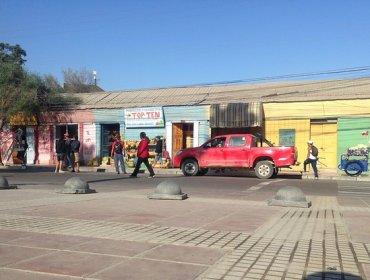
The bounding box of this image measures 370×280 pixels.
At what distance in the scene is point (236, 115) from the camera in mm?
24766

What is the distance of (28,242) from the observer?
6.03 meters

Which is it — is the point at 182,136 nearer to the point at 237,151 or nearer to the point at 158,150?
the point at 158,150

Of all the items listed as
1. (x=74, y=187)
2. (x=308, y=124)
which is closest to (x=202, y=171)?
(x=308, y=124)

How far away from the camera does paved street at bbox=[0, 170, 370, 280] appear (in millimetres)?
4812

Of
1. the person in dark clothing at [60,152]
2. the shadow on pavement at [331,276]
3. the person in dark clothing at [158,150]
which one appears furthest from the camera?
the person in dark clothing at [158,150]

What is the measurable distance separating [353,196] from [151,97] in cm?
1822

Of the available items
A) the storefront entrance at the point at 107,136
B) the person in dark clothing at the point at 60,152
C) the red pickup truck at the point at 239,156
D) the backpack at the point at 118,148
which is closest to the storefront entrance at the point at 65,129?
the storefront entrance at the point at 107,136

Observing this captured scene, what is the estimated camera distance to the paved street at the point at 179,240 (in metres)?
4.81

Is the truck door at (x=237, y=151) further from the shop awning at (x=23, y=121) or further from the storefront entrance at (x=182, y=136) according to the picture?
the shop awning at (x=23, y=121)

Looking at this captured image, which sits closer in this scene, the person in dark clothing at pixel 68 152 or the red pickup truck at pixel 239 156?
the red pickup truck at pixel 239 156

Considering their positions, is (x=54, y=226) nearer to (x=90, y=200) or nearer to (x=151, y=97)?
(x=90, y=200)

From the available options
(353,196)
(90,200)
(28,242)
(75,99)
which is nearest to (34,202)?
(90,200)

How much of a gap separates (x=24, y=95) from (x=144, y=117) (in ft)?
21.8

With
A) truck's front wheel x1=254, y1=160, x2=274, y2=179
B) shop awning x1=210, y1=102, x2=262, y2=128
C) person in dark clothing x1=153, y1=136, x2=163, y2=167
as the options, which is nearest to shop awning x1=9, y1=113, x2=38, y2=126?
person in dark clothing x1=153, y1=136, x2=163, y2=167
